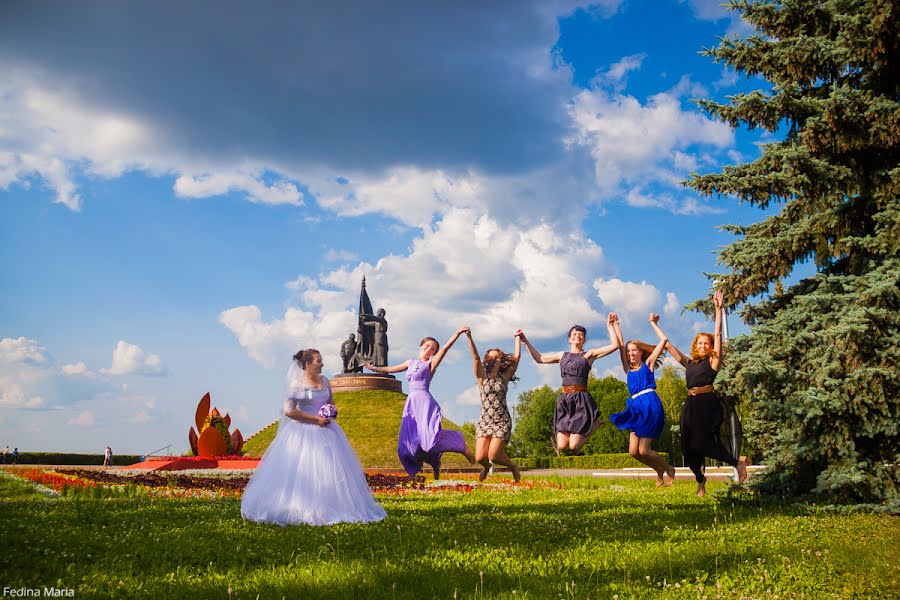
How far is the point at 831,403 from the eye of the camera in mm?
8758

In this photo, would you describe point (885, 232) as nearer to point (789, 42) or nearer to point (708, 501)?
point (789, 42)

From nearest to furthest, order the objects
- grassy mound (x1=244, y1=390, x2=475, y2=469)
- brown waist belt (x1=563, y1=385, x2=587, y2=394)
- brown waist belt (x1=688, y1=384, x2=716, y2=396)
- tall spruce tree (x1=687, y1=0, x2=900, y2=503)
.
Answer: tall spruce tree (x1=687, y1=0, x2=900, y2=503), brown waist belt (x1=688, y1=384, x2=716, y2=396), brown waist belt (x1=563, y1=385, x2=587, y2=394), grassy mound (x1=244, y1=390, x2=475, y2=469)

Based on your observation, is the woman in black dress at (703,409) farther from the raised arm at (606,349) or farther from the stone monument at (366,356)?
the stone monument at (366,356)

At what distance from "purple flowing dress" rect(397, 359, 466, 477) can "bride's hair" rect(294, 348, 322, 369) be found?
4818mm

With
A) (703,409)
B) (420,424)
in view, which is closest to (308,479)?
(420,424)

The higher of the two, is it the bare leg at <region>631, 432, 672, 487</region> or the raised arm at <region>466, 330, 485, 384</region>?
the raised arm at <region>466, 330, 485, 384</region>

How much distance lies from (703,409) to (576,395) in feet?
8.12

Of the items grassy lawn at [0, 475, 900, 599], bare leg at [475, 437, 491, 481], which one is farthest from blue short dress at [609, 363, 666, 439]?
grassy lawn at [0, 475, 900, 599]

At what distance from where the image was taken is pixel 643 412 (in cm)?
1306

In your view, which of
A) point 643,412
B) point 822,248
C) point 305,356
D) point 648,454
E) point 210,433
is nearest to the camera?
point 305,356

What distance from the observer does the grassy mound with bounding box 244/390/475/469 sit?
35938 mm

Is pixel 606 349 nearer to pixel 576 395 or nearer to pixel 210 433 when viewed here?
pixel 576 395

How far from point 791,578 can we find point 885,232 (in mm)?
6041

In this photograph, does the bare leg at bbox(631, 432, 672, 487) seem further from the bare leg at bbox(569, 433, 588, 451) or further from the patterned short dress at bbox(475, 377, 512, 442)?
the patterned short dress at bbox(475, 377, 512, 442)
